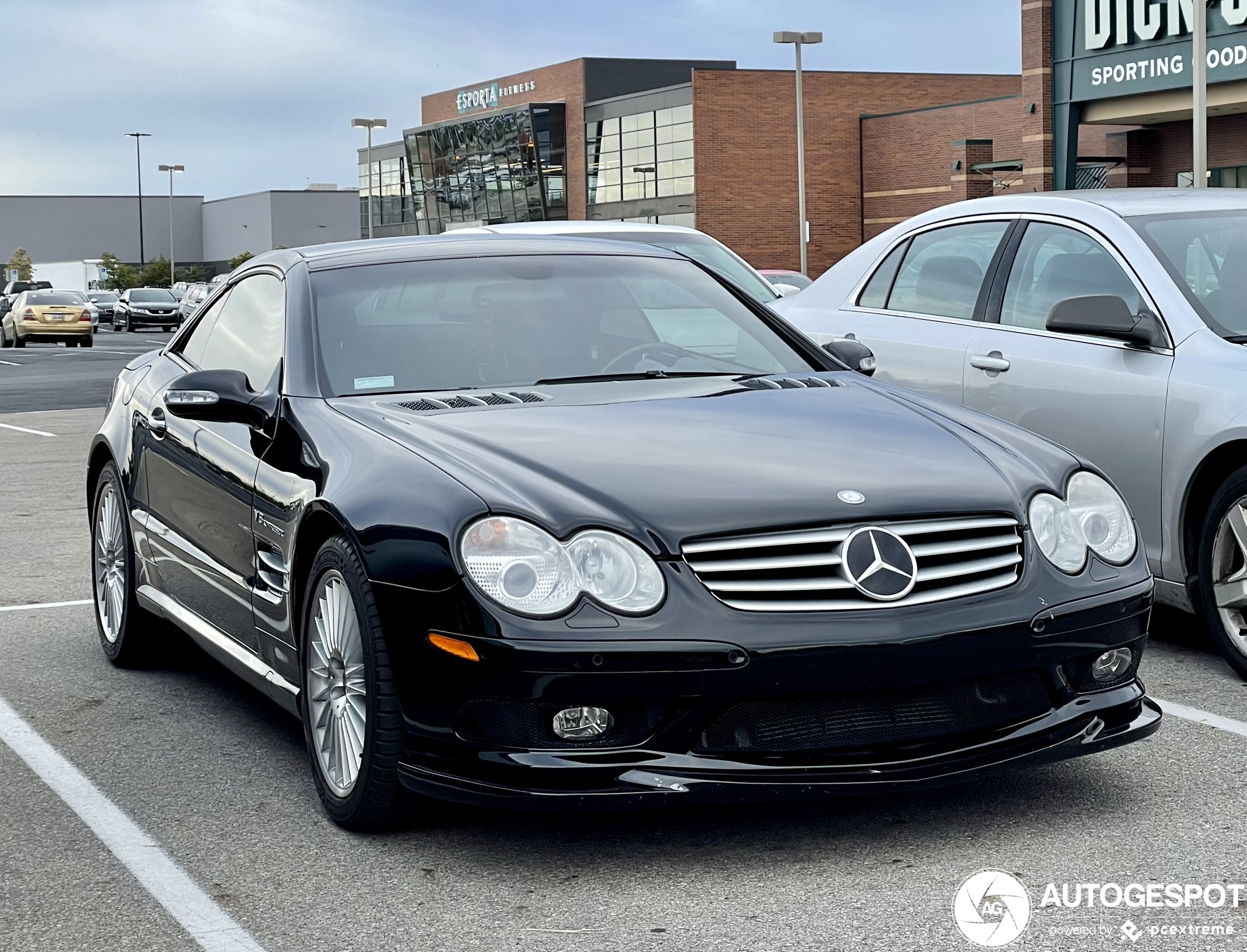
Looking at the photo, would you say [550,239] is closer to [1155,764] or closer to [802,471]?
[802,471]

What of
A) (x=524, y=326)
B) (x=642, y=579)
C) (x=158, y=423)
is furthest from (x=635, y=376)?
(x=158, y=423)

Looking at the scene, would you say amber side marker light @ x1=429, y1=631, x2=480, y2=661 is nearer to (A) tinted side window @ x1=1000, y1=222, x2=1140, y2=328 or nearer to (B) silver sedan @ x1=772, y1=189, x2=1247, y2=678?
(B) silver sedan @ x1=772, y1=189, x2=1247, y2=678

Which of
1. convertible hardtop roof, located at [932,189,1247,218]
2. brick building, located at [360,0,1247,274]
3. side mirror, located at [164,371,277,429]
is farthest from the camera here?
brick building, located at [360,0,1247,274]

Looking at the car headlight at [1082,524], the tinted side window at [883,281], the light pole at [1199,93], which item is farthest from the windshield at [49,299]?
the car headlight at [1082,524]

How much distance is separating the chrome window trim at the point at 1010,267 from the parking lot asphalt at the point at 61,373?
6757mm

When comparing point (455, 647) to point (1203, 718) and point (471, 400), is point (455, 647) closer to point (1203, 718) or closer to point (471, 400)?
point (471, 400)

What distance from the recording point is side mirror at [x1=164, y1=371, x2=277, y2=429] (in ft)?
16.2

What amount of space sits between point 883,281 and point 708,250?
18.2 feet

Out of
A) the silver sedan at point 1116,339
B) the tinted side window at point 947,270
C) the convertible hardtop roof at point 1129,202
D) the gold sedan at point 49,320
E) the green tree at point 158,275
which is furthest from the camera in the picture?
the green tree at point 158,275

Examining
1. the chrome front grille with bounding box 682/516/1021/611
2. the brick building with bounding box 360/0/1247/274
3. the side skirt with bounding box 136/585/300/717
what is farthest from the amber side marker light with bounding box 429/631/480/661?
the brick building with bounding box 360/0/1247/274

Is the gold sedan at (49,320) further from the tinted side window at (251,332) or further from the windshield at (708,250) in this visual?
the tinted side window at (251,332)

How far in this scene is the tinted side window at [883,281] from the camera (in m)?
7.61

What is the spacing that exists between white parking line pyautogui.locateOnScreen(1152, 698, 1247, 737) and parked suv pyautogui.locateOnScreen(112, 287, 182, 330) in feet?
189

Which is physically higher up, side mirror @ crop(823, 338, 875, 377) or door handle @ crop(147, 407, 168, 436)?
side mirror @ crop(823, 338, 875, 377)
